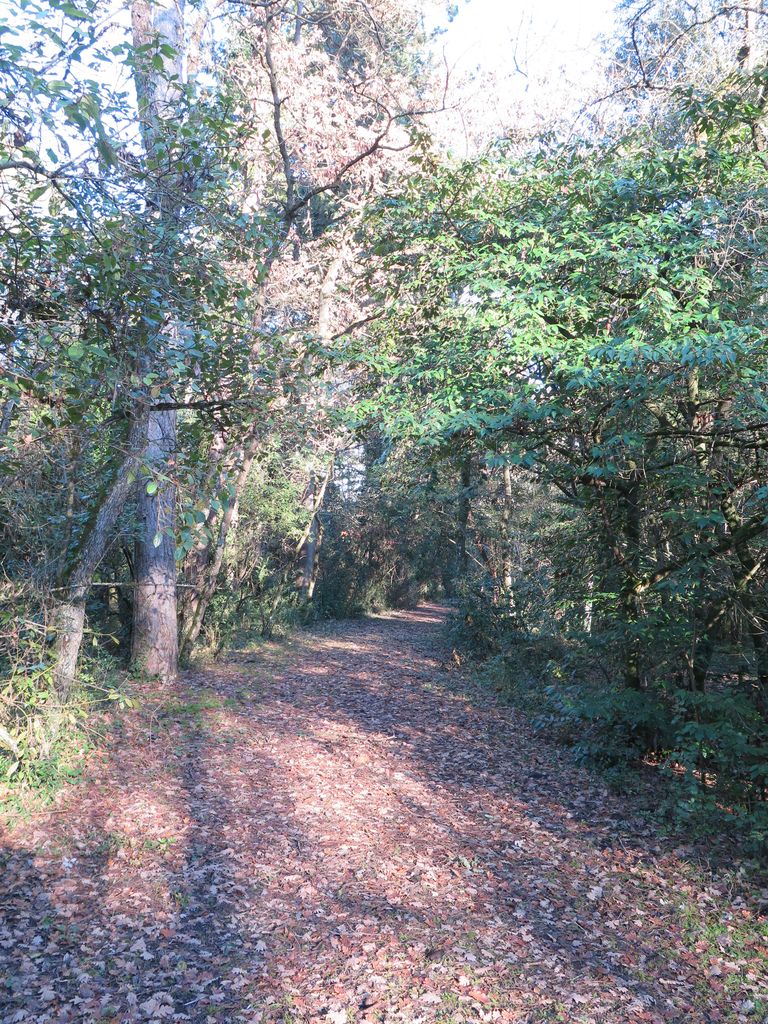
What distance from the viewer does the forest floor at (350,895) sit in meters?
4.15

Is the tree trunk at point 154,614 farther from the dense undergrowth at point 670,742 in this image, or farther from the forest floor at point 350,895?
the dense undergrowth at point 670,742

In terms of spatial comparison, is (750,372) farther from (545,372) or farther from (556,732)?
(556,732)

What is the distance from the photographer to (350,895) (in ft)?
17.3

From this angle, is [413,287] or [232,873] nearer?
[232,873]

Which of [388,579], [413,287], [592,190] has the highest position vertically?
[592,190]

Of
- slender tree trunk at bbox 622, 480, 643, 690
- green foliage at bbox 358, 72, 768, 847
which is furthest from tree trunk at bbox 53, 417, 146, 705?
slender tree trunk at bbox 622, 480, 643, 690

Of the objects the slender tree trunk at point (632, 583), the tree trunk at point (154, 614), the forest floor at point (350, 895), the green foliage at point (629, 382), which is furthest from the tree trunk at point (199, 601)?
the slender tree trunk at point (632, 583)

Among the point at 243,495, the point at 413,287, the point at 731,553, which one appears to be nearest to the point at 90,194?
the point at 413,287

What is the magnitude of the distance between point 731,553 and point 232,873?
17.2ft

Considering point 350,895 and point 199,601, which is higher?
point 199,601

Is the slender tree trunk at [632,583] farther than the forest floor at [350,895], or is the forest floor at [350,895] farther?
the slender tree trunk at [632,583]

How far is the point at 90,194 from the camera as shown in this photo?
16.0 feet

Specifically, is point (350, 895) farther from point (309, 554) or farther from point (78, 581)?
point (309, 554)

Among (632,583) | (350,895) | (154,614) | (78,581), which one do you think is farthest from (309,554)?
(350,895)
